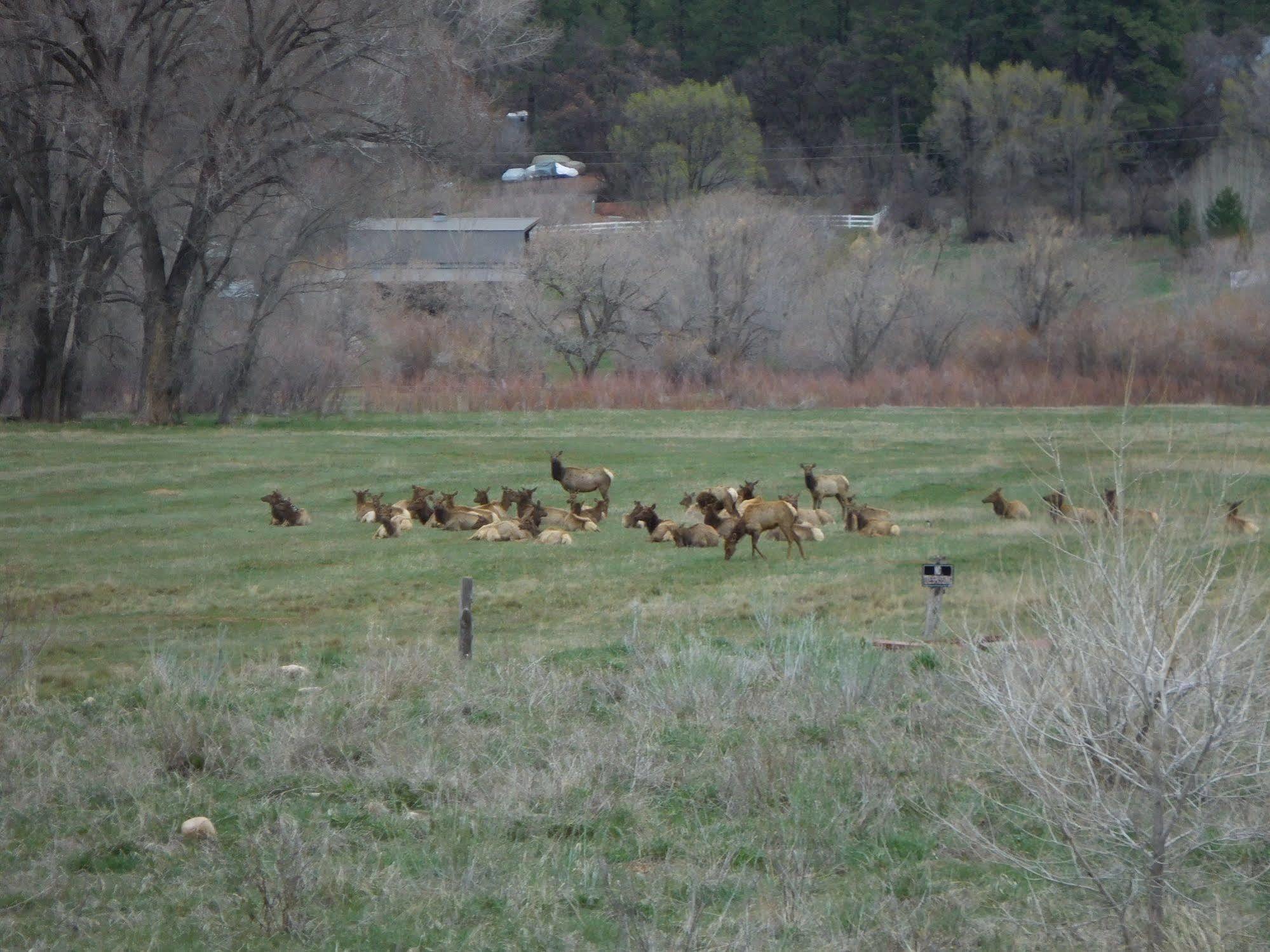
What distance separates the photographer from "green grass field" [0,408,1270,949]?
23.9 feet

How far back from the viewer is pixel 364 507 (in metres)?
23.1

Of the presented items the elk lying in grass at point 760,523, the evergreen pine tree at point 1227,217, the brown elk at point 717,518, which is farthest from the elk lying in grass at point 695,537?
the evergreen pine tree at point 1227,217

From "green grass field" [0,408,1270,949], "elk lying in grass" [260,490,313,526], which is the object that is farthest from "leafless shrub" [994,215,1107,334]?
"elk lying in grass" [260,490,313,526]

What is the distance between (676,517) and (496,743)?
1345 centimetres

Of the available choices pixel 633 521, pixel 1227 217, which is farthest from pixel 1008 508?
pixel 1227 217

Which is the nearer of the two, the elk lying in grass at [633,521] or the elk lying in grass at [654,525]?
the elk lying in grass at [654,525]

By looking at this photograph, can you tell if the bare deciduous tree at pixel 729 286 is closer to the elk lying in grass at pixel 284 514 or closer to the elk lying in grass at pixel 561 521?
the elk lying in grass at pixel 561 521

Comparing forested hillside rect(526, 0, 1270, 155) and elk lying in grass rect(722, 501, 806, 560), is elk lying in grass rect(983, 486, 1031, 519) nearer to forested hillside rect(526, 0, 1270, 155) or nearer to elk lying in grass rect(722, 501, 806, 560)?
elk lying in grass rect(722, 501, 806, 560)

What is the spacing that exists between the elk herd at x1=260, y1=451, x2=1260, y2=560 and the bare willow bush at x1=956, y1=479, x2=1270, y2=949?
10480mm

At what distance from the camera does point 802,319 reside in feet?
177

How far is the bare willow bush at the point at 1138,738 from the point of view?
22.6 ft

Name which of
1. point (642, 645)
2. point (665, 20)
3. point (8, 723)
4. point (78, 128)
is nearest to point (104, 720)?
point (8, 723)

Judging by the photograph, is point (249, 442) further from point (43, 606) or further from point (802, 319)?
point (802, 319)

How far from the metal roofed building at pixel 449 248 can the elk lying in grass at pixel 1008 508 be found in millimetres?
35105
